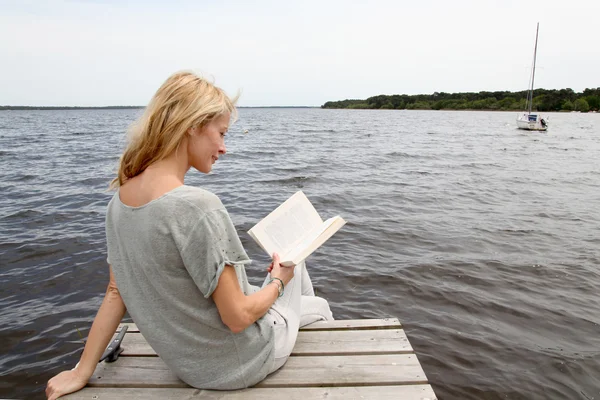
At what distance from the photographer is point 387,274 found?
6148mm

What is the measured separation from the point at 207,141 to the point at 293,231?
77 cm

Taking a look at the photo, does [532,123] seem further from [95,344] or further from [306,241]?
[95,344]

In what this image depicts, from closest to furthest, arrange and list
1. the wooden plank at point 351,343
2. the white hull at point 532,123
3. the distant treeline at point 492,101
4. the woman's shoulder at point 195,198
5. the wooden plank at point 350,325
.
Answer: the woman's shoulder at point 195,198
the wooden plank at point 351,343
the wooden plank at point 350,325
the white hull at point 532,123
the distant treeline at point 492,101

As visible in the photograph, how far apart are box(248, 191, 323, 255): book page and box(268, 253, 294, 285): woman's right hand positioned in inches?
2.3

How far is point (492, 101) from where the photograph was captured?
111 m

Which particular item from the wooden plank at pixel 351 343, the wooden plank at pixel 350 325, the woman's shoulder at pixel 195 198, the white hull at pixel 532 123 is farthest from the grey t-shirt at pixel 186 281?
the white hull at pixel 532 123

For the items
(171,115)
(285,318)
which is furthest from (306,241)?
(171,115)

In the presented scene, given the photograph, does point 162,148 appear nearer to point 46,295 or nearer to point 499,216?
point 46,295

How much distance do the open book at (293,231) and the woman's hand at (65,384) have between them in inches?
44.0

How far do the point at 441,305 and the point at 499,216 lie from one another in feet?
14.9

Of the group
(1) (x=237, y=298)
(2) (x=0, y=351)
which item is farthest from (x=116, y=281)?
(2) (x=0, y=351)

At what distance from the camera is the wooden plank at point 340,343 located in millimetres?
2631

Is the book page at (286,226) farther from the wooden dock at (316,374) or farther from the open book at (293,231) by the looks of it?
the wooden dock at (316,374)

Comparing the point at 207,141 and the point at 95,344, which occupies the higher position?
the point at 207,141
